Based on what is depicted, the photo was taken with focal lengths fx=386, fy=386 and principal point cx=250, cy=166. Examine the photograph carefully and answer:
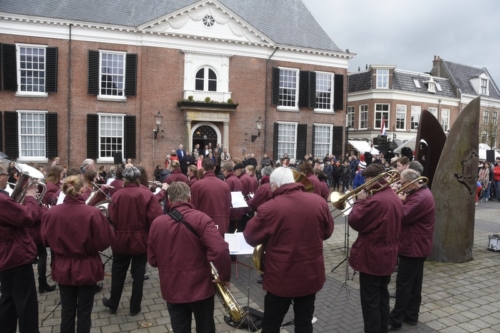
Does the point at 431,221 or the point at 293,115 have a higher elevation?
the point at 293,115

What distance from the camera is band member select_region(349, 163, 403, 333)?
4.41 meters

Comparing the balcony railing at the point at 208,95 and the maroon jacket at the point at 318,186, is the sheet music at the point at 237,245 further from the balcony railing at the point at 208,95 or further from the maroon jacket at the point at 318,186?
the balcony railing at the point at 208,95

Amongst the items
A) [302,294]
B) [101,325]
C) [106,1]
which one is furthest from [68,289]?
[106,1]

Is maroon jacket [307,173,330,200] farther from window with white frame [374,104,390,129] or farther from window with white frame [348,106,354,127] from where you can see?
window with white frame [348,106,354,127]

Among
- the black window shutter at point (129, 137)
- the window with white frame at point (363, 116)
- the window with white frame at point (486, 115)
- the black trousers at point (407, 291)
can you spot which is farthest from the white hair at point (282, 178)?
the window with white frame at point (486, 115)

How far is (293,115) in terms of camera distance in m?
24.6

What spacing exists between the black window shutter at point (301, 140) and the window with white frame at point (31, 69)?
14.6m

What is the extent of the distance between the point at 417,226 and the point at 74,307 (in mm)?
4401

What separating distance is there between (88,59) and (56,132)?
13.6ft

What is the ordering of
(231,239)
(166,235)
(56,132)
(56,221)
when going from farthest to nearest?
(56,132) < (231,239) < (56,221) < (166,235)

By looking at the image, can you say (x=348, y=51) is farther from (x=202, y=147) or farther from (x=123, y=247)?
(x=123, y=247)

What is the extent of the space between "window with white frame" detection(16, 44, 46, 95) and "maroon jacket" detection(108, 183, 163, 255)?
57.0 feet

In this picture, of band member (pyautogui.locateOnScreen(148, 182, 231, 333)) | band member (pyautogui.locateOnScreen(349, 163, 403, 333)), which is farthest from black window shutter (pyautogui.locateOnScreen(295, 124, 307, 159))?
band member (pyautogui.locateOnScreen(148, 182, 231, 333))

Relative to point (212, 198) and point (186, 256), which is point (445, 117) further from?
point (186, 256)
